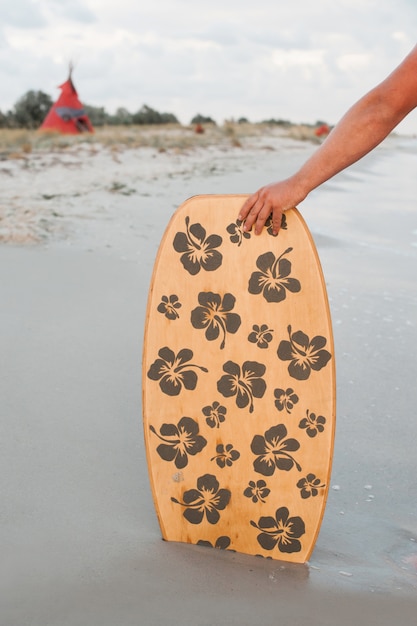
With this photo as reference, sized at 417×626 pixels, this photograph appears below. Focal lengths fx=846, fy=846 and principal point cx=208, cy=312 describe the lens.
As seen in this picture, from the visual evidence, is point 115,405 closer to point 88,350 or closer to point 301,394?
point 88,350

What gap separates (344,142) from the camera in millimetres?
1929

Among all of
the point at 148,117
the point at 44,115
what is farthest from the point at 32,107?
the point at 148,117

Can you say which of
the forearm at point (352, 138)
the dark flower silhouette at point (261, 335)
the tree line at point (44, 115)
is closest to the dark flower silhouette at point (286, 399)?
the dark flower silhouette at point (261, 335)

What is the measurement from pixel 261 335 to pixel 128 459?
0.61 meters

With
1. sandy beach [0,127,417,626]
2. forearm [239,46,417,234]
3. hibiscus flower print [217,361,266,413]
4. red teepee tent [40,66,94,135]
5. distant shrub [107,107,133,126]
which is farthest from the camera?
distant shrub [107,107,133,126]

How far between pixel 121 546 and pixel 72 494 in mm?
263

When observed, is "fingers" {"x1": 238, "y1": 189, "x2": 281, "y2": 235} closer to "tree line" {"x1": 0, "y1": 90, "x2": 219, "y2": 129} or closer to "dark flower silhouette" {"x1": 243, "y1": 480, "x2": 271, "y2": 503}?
"dark flower silhouette" {"x1": 243, "y1": 480, "x2": 271, "y2": 503}

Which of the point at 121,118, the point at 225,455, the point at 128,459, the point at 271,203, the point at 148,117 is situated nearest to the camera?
the point at 271,203

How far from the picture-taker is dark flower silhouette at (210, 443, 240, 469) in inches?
79.0

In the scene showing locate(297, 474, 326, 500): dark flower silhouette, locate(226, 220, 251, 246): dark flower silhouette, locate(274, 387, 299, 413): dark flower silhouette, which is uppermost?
locate(226, 220, 251, 246): dark flower silhouette

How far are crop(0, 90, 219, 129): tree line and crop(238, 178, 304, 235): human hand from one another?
21331 millimetres

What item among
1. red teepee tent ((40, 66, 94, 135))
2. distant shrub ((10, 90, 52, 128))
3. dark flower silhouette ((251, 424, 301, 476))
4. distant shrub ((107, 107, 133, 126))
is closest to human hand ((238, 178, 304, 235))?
dark flower silhouette ((251, 424, 301, 476))

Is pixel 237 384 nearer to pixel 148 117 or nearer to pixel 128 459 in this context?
pixel 128 459

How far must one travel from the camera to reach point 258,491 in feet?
6.58
